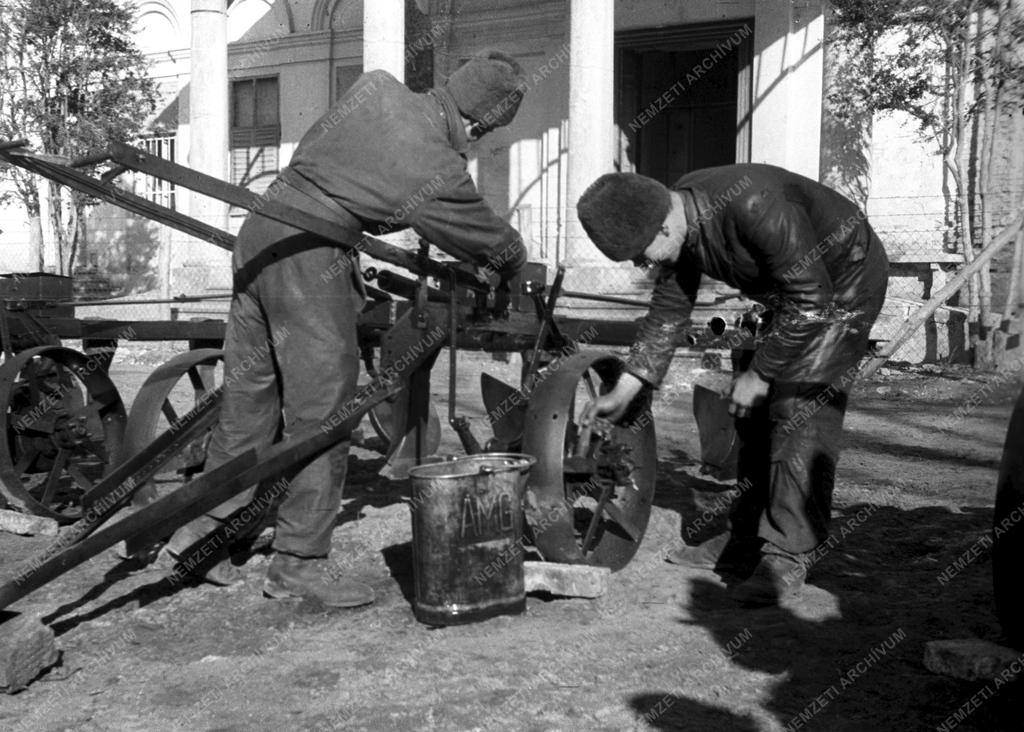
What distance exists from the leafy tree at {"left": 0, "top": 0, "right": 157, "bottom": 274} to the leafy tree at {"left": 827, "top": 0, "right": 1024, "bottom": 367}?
11.2m

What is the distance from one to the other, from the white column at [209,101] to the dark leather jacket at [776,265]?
12.3 meters

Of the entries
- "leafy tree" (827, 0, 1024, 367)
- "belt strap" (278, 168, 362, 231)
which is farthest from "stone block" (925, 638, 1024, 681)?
"leafy tree" (827, 0, 1024, 367)

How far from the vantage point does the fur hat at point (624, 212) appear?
3.90 meters

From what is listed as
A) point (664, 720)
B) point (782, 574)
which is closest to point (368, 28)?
point (782, 574)

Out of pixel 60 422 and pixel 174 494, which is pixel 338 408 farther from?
pixel 60 422

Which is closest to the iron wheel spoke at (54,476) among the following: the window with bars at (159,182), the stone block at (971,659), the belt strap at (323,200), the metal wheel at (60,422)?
the metal wheel at (60,422)

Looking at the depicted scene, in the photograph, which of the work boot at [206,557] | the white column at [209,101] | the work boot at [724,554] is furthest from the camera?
the white column at [209,101]

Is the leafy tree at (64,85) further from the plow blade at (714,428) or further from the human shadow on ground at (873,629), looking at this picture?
the human shadow on ground at (873,629)

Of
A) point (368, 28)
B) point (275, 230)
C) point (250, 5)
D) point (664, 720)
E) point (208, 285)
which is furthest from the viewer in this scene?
point (250, 5)

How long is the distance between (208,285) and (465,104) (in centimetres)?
1263

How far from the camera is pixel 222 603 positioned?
446cm

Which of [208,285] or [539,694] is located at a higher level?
[208,285]

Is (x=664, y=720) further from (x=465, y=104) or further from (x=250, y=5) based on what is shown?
(x=250, y=5)

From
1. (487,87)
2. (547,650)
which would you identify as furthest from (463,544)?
(487,87)
